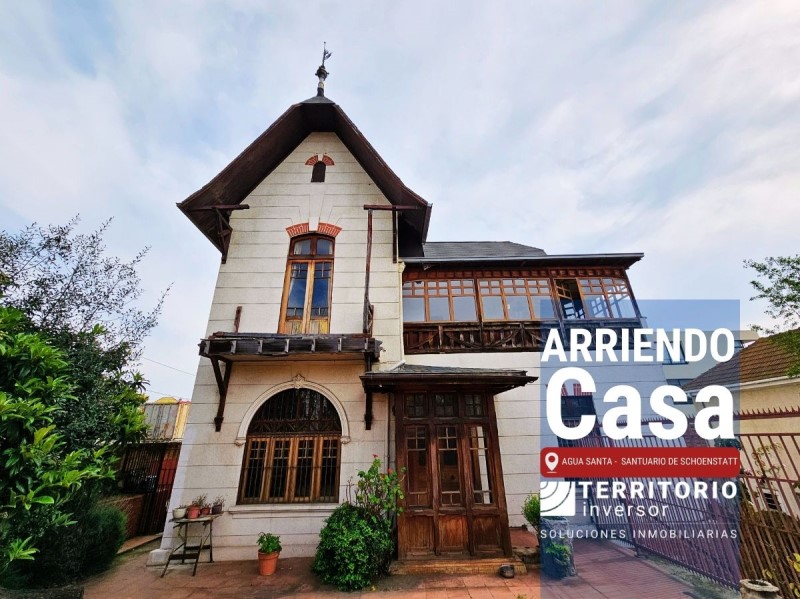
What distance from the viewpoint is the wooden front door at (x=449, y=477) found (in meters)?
5.09

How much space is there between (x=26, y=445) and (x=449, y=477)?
5.20m

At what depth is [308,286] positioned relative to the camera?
7.30 m

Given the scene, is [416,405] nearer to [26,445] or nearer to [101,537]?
[26,445]

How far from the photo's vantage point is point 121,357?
17.6 ft

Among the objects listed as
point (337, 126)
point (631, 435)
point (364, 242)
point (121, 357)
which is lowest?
point (631, 435)

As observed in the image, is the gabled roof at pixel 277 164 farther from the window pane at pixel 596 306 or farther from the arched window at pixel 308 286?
the window pane at pixel 596 306

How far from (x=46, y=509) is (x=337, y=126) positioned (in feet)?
28.1

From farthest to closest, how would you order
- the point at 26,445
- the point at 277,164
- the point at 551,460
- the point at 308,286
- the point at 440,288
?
the point at 440,288 < the point at 277,164 < the point at 308,286 < the point at 551,460 < the point at 26,445

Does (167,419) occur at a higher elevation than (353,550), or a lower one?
higher

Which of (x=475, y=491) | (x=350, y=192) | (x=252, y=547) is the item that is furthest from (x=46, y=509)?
(x=350, y=192)

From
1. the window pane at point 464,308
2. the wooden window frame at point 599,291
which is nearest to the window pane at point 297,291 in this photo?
the window pane at point 464,308

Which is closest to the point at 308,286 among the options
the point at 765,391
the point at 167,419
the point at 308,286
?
the point at 308,286

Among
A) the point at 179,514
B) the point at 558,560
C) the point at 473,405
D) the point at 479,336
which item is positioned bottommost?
the point at 558,560

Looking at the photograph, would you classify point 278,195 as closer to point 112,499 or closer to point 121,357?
point 121,357
